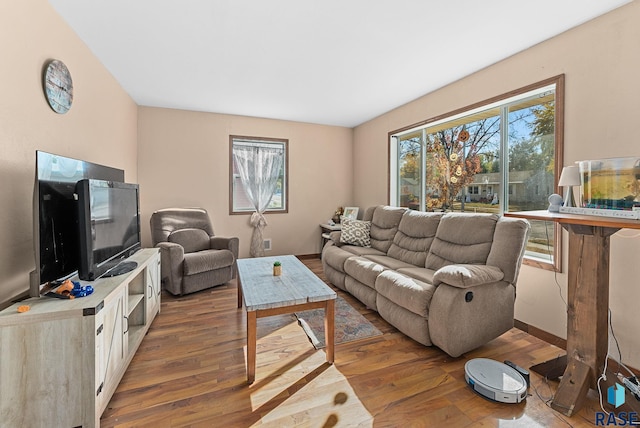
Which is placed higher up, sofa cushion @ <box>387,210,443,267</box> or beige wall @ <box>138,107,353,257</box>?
beige wall @ <box>138,107,353,257</box>

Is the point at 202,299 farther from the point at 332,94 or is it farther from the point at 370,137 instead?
the point at 370,137

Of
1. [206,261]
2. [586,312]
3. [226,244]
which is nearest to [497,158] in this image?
[586,312]

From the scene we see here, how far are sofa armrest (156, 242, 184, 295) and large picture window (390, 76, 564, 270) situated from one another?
3168 millimetres

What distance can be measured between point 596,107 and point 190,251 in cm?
421

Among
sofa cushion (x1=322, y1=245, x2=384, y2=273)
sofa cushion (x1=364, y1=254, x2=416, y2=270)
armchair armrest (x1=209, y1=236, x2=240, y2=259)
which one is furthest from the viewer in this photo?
armchair armrest (x1=209, y1=236, x2=240, y2=259)

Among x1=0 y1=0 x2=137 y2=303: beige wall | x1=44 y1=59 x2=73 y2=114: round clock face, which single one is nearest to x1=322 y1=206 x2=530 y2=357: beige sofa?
x1=0 y1=0 x2=137 y2=303: beige wall

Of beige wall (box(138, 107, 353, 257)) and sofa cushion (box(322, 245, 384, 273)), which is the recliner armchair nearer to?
beige wall (box(138, 107, 353, 257))

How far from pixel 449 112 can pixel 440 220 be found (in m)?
1.28

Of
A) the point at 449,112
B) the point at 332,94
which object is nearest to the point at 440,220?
the point at 449,112

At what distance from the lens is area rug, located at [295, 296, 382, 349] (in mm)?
2318

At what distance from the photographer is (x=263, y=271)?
2.55 m

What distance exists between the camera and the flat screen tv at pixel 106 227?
161 cm

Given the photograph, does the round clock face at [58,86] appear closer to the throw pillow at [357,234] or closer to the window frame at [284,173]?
the window frame at [284,173]

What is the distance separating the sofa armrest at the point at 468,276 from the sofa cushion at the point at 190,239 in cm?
294
